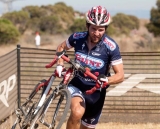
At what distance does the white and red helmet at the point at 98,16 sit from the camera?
567 cm

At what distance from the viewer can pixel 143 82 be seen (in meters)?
9.53

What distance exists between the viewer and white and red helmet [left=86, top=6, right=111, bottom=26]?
18.6ft

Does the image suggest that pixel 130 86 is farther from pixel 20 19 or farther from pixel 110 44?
pixel 20 19

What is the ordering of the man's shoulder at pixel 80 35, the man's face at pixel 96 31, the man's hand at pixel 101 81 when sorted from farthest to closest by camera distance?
1. the man's shoulder at pixel 80 35
2. the man's face at pixel 96 31
3. the man's hand at pixel 101 81

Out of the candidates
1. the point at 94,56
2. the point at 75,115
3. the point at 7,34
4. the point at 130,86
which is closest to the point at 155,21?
the point at 7,34

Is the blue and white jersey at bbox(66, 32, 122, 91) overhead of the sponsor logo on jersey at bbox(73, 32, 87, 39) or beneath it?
beneath

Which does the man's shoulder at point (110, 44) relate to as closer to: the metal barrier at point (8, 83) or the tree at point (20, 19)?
the metal barrier at point (8, 83)

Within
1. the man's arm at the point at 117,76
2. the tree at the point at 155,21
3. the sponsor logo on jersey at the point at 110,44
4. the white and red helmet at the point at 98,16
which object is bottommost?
the tree at the point at 155,21

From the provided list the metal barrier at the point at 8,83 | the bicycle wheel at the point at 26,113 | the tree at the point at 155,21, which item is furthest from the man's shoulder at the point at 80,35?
the tree at the point at 155,21

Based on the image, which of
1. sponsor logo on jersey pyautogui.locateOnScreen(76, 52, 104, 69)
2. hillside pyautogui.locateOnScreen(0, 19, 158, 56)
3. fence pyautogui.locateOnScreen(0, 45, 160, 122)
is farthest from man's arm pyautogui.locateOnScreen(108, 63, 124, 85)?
hillside pyautogui.locateOnScreen(0, 19, 158, 56)

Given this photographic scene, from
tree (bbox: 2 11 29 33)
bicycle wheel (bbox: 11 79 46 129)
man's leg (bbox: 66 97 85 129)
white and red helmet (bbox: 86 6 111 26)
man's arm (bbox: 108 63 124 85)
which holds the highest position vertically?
white and red helmet (bbox: 86 6 111 26)

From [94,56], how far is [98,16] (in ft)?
1.81

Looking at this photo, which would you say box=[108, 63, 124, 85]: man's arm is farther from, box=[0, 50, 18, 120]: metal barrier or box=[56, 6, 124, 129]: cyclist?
box=[0, 50, 18, 120]: metal barrier

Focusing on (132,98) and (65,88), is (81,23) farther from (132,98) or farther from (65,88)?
(65,88)
